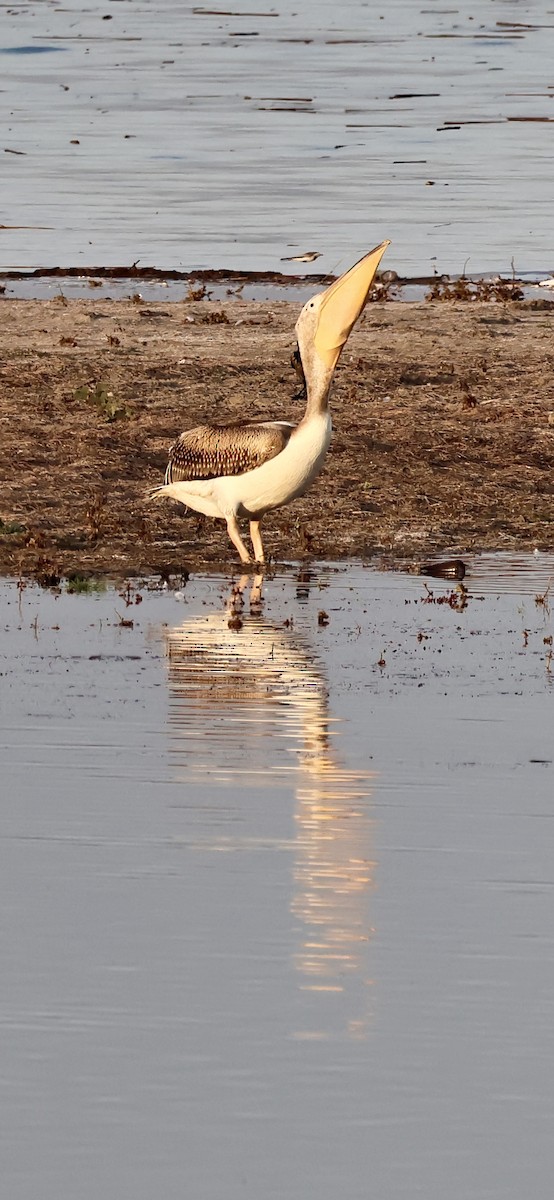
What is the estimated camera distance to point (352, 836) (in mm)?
7359

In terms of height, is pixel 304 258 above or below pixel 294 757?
above

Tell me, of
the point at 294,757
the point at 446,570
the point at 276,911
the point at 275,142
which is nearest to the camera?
the point at 276,911

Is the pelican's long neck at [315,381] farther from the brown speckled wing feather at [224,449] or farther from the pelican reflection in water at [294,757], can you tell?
the pelican reflection in water at [294,757]

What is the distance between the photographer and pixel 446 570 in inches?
481

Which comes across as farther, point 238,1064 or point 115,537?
point 115,537

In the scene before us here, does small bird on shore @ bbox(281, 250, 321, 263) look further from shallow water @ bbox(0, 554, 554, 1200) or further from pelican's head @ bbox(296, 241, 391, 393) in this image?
shallow water @ bbox(0, 554, 554, 1200)

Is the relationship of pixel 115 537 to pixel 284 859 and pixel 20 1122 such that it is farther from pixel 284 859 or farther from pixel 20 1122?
pixel 20 1122

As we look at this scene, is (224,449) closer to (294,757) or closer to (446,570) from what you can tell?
(446,570)

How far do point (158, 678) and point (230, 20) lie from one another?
42.4 meters

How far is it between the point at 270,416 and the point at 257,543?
308 cm

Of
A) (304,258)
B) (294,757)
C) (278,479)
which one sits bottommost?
(294,757)

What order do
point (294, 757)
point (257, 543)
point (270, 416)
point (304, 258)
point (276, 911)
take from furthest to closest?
point (304, 258)
point (270, 416)
point (257, 543)
point (294, 757)
point (276, 911)

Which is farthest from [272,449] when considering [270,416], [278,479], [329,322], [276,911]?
[276,911]

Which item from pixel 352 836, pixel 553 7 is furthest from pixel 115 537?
pixel 553 7
